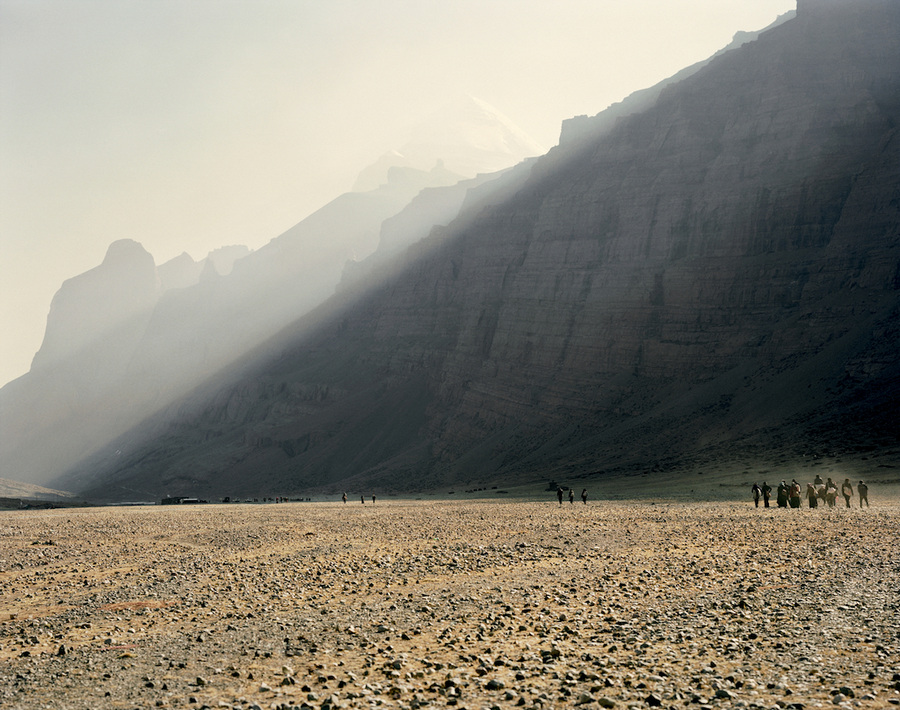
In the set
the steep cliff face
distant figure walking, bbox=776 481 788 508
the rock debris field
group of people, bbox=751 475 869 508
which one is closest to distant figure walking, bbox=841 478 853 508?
group of people, bbox=751 475 869 508

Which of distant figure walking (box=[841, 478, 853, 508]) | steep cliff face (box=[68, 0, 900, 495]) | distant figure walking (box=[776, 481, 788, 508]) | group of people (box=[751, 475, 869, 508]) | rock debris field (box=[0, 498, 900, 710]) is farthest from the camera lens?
steep cliff face (box=[68, 0, 900, 495])

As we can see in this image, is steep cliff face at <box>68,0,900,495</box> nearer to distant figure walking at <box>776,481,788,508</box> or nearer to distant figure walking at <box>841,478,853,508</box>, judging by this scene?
distant figure walking at <box>841,478,853,508</box>

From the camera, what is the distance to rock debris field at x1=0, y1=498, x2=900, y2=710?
11.1 meters

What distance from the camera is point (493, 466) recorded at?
9544 centimetres

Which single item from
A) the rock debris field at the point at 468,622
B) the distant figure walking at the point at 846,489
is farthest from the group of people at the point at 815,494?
the rock debris field at the point at 468,622

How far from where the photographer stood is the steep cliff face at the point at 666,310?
7816cm

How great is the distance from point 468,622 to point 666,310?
85.4 meters

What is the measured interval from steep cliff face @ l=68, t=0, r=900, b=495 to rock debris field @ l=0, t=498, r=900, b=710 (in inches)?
1680

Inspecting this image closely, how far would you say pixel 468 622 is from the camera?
1534 centimetres

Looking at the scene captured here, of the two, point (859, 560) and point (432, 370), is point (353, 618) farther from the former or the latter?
point (432, 370)

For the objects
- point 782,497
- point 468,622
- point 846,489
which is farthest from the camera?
point 846,489

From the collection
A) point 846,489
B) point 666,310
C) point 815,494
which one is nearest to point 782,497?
point 815,494

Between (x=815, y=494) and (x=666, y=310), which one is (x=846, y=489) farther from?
(x=666, y=310)

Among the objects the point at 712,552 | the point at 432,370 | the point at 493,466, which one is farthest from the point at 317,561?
the point at 432,370
